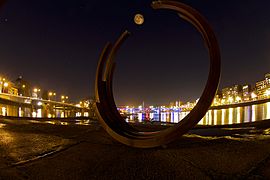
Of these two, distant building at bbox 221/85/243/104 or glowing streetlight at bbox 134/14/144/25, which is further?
distant building at bbox 221/85/243/104

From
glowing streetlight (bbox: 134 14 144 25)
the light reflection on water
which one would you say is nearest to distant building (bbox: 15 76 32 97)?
the light reflection on water

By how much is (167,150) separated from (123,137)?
953mm

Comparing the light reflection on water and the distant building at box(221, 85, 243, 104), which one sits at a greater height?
the distant building at box(221, 85, 243, 104)

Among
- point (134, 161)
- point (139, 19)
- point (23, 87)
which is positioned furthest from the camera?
point (23, 87)

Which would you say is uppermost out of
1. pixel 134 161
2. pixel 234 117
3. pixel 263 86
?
pixel 263 86

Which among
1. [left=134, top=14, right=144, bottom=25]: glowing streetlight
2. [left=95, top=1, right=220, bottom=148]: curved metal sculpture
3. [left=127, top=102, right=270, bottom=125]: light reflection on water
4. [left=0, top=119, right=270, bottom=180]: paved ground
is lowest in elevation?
[left=127, top=102, right=270, bottom=125]: light reflection on water

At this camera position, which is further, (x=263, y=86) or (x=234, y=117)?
(x=263, y=86)

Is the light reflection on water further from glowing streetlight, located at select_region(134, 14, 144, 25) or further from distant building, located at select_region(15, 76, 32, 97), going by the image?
distant building, located at select_region(15, 76, 32, 97)

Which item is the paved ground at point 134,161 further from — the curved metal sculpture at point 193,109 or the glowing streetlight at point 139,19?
the glowing streetlight at point 139,19

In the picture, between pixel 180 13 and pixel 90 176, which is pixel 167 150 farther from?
pixel 180 13

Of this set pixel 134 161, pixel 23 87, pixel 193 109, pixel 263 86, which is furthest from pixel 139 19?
pixel 263 86

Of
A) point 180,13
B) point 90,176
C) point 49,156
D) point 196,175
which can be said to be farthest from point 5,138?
point 180,13

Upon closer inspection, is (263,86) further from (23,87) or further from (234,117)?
(23,87)

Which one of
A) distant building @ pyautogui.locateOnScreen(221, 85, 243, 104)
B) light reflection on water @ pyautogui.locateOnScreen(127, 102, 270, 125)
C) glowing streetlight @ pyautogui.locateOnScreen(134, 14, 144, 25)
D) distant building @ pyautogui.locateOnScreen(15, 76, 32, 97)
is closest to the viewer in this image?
glowing streetlight @ pyautogui.locateOnScreen(134, 14, 144, 25)
